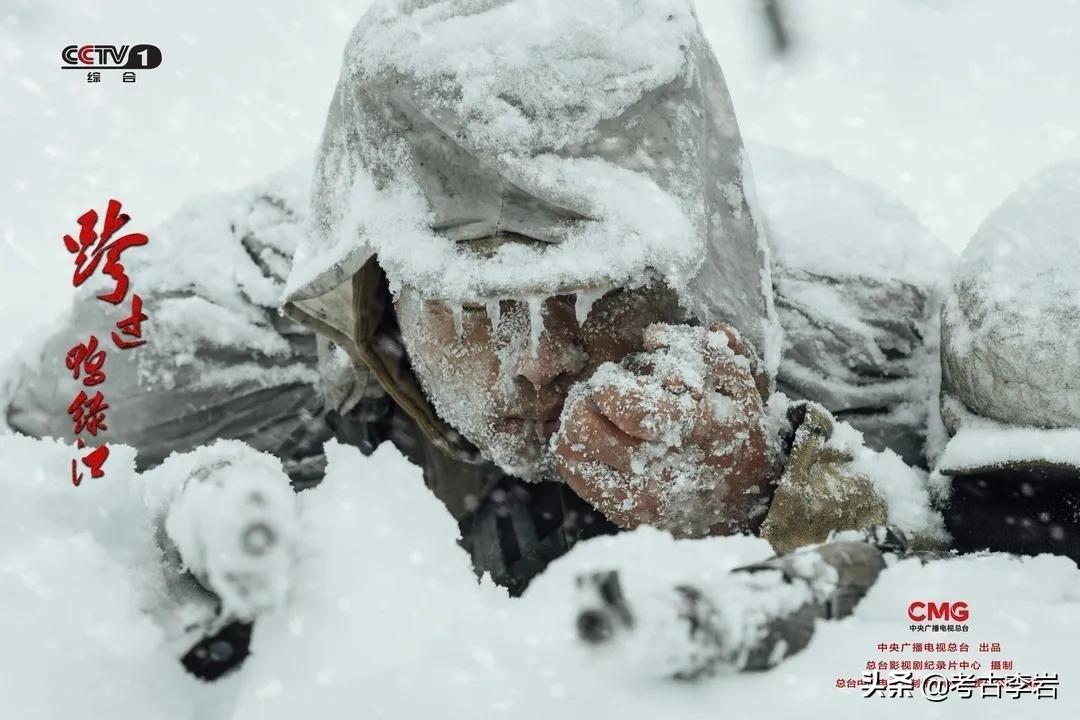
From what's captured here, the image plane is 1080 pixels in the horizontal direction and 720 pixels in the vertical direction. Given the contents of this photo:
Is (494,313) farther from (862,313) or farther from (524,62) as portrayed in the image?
(862,313)

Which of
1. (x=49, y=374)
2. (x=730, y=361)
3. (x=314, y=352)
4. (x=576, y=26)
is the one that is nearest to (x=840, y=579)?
(x=730, y=361)

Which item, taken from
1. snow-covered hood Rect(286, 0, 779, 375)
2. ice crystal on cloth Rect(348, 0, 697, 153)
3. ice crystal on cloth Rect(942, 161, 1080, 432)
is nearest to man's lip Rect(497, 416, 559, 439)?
snow-covered hood Rect(286, 0, 779, 375)

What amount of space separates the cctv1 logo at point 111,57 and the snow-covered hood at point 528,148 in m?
1.13

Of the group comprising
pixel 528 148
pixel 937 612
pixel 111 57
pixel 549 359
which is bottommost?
pixel 111 57

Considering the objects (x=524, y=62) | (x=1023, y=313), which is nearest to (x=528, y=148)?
(x=524, y=62)

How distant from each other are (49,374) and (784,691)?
5.59ft

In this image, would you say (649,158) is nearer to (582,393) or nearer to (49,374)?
(582,393)

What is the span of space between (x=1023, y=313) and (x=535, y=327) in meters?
0.57

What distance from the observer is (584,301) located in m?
1.17

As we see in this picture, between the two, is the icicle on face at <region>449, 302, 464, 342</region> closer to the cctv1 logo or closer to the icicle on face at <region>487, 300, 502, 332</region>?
the icicle on face at <region>487, 300, 502, 332</region>

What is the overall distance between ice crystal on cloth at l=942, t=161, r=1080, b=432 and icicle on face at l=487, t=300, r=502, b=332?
59 centimetres

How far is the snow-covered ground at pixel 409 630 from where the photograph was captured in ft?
2.10

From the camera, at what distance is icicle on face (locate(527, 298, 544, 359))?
118 cm

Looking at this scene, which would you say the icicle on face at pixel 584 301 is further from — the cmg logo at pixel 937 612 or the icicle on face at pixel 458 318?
the cmg logo at pixel 937 612
